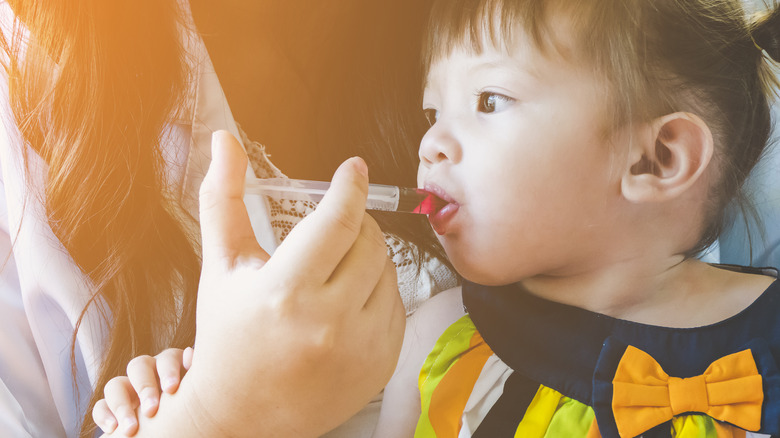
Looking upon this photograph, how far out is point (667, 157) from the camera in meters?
0.42

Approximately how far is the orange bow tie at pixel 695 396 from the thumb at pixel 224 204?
27 centimetres

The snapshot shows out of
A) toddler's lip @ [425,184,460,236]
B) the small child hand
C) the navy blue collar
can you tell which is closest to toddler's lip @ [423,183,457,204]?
toddler's lip @ [425,184,460,236]

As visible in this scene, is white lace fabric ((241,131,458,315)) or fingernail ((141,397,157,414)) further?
white lace fabric ((241,131,458,315))

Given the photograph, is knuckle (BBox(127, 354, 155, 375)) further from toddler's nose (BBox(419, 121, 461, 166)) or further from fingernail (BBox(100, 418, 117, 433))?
toddler's nose (BBox(419, 121, 461, 166))

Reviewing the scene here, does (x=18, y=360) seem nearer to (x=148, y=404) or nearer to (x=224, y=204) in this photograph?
(x=148, y=404)

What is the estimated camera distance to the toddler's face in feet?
1.33

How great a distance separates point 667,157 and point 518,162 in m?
0.11

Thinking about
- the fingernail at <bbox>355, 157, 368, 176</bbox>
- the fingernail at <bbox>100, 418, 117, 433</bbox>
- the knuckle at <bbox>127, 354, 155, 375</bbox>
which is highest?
the fingernail at <bbox>355, 157, 368, 176</bbox>

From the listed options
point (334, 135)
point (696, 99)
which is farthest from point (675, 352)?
point (334, 135)

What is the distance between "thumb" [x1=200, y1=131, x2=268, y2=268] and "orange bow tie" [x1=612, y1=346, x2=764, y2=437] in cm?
27

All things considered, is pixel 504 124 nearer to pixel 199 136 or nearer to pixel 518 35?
pixel 518 35

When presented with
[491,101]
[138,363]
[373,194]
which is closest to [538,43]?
[491,101]

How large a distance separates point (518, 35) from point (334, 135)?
0.22 meters

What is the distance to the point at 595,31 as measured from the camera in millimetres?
404
